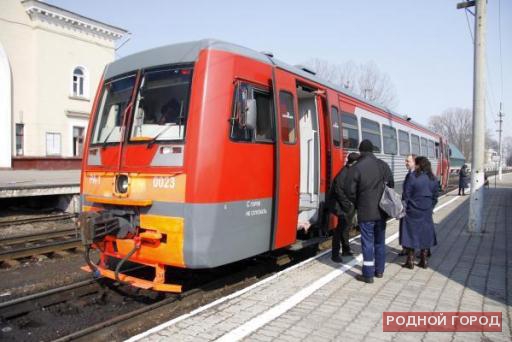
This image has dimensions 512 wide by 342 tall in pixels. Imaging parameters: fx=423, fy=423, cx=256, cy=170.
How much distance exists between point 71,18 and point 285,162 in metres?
24.9

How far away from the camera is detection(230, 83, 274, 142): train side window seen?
17.1 feet

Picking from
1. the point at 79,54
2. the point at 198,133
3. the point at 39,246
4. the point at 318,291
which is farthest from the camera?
the point at 79,54

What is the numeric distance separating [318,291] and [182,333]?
6.32ft

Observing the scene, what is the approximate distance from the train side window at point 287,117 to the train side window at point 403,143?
25.5 ft

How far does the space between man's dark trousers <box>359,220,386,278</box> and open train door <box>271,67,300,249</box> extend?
1.07 metres

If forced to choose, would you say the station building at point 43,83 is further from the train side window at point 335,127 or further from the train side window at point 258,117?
the train side window at point 258,117

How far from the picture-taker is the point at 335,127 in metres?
8.09

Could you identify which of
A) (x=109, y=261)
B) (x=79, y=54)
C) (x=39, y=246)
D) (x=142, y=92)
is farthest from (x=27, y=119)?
(x=142, y=92)

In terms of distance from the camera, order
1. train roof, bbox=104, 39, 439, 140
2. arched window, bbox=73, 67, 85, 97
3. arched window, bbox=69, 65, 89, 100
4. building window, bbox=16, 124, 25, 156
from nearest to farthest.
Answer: train roof, bbox=104, 39, 439, 140 → building window, bbox=16, 124, 25, 156 → arched window, bbox=69, 65, 89, 100 → arched window, bbox=73, 67, 85, 97

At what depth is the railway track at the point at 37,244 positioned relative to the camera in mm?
8148

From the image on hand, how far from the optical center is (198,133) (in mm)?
4848

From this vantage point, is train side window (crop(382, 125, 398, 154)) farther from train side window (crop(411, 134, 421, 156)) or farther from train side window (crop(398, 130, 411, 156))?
train side window (crop(411, 134, 421, 156))

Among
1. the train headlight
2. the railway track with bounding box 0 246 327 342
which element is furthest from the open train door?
the train headlight

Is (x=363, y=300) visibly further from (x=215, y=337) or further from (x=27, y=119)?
(x=27, y=119)
